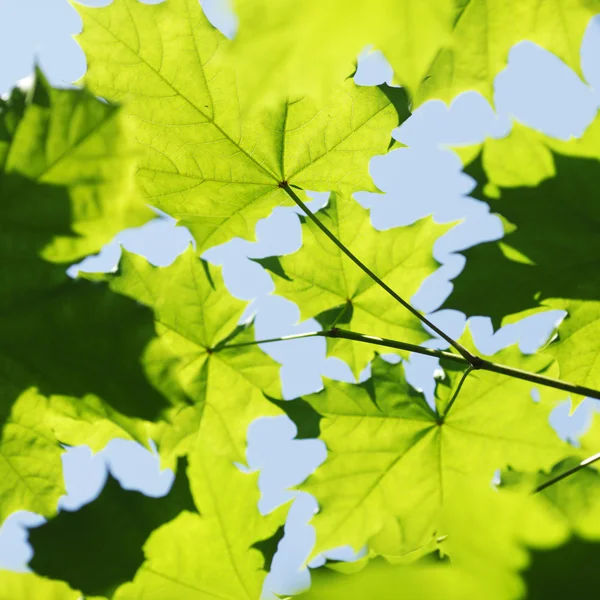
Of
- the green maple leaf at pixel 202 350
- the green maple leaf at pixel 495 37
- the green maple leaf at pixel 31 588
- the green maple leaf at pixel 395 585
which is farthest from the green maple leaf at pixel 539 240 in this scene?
the green maple leaf at pixel 31 588

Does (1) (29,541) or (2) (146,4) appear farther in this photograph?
(2) (146,4)

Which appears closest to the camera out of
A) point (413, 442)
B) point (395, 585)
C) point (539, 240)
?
point (395, 585)

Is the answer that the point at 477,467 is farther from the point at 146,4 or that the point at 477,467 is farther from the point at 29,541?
the point at 146,4

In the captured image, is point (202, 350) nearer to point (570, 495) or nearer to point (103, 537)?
point (103, 537)

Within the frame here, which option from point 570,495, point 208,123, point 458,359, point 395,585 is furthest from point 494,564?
point 208,123

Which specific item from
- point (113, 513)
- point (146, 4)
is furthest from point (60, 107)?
point (113, 513)

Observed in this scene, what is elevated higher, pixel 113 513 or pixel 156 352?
pixel 156 352
